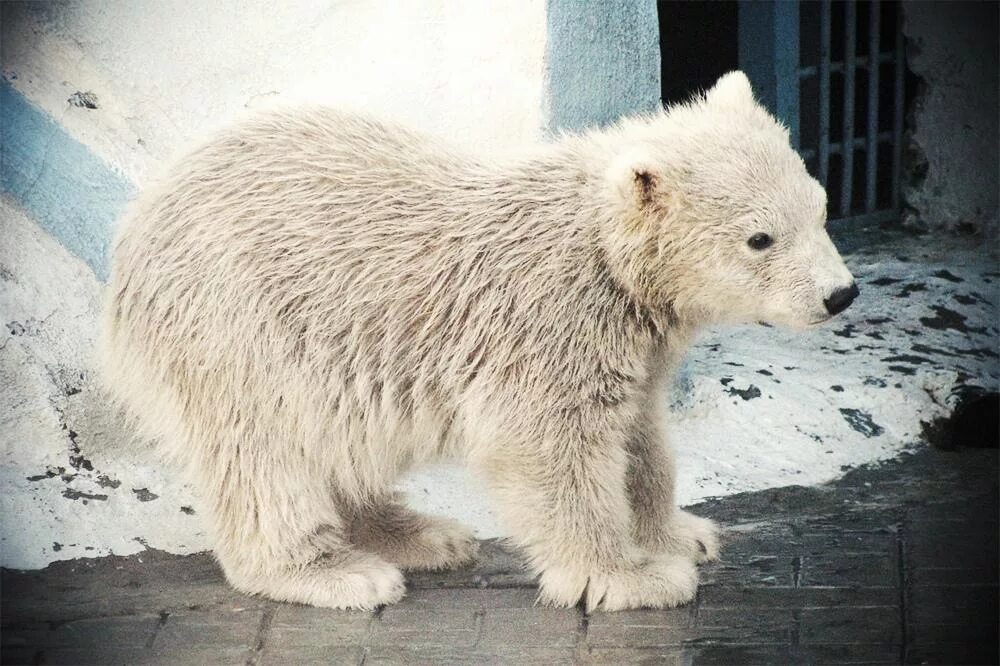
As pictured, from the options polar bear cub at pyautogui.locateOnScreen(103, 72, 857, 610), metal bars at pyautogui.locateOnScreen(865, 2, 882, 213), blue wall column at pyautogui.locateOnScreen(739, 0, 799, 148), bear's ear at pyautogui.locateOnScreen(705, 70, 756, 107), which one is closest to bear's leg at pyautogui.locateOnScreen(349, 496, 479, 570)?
polar bear cub at pyautogui.locateOnScreen(103, 72, 857, 610)

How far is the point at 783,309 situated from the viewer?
13.0 ft

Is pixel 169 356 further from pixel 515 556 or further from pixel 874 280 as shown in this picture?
pixel 874 280

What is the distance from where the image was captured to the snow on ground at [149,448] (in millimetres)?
4930

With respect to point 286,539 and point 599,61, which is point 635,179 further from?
point 286,539

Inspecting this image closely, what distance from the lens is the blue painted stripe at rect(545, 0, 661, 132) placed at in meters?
4.92

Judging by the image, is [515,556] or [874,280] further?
[874,280]

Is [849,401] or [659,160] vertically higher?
[659,160]

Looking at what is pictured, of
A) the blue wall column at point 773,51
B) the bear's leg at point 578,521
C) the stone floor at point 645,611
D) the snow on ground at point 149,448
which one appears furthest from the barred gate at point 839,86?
the bear's leg at point 578,521

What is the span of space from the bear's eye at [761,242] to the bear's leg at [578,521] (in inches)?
27.8

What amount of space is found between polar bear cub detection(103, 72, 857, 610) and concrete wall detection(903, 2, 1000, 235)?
124 inches

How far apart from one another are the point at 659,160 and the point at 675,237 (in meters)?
0.22

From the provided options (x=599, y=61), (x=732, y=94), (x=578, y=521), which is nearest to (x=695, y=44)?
(x=599, y=61)

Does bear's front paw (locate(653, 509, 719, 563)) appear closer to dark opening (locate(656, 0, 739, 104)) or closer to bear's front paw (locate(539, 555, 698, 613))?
bear's front paw (locate(539, 555, 698, 613))


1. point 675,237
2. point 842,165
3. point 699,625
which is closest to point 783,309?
point 675,237
